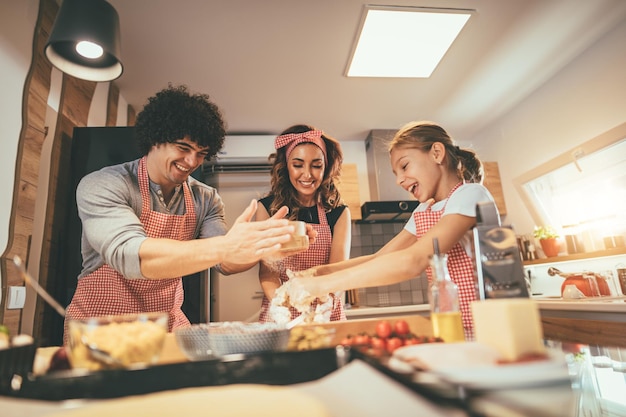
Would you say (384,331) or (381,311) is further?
(381,311)

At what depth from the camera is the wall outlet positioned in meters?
1.63

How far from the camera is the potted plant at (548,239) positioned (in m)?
3.14

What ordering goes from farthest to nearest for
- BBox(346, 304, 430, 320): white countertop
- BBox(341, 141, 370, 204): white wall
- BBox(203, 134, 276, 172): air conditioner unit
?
BBox(341, 141, 370, 204): white wall → BBox(203, 134, 276, 172): air conditioner unit → BBox(346, 304, 430, 320): white countertop

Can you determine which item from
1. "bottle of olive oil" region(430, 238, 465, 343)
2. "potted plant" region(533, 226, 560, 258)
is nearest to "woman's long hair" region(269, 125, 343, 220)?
"bottle of olive oil" region(430, 238, 465, 343)

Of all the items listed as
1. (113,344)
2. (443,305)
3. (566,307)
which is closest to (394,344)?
(443,305)

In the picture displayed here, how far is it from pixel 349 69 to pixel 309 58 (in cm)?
31

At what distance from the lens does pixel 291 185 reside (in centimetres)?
186

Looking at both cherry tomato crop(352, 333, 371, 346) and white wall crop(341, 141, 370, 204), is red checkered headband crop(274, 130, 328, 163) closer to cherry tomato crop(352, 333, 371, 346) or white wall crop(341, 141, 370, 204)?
cherry tomato crop(352, 333, 371, 346)

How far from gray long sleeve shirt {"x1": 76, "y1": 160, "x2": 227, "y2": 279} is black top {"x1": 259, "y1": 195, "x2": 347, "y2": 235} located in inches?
9.1

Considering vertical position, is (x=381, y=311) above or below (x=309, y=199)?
below

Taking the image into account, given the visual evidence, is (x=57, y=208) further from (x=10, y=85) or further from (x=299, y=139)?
(x=299, y=139)

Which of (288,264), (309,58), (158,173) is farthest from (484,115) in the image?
(158,173)

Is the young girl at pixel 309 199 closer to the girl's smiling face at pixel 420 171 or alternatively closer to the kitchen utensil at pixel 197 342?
the girl's smiling face at pixel 420 171

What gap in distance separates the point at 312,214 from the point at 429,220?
622mm
